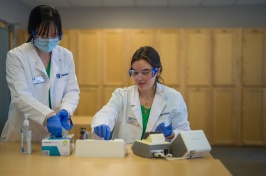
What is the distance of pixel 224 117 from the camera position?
5062mm

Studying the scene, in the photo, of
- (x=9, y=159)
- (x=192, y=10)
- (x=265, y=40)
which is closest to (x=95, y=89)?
(x=192, y=10)

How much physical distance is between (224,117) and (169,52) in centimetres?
144

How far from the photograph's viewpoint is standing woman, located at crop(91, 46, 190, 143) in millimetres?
1995

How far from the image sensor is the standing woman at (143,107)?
6.55ft

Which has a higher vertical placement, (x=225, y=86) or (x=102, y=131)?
(x=225, y=86)

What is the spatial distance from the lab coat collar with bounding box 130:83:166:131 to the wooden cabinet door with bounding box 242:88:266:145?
3.39m

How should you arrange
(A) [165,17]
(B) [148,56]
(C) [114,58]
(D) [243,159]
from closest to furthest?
(B) [148,56] < (D) [243,159] < (C) [114,58] < (A) [165,17]

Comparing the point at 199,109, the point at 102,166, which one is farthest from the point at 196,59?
the point at 102,166

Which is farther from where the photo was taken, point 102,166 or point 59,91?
point 59,91

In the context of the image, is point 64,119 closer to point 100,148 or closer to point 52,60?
point 100,148

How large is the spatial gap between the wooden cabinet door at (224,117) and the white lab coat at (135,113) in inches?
124

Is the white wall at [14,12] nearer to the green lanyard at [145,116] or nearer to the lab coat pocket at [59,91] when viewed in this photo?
the lab coat pocket at [59,91]

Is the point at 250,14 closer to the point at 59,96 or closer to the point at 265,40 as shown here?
the point at 265,40

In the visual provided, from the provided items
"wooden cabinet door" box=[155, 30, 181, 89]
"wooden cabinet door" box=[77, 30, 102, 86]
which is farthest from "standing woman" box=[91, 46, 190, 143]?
"wooden cabinet door" box=[77, 30, 102, 86]
